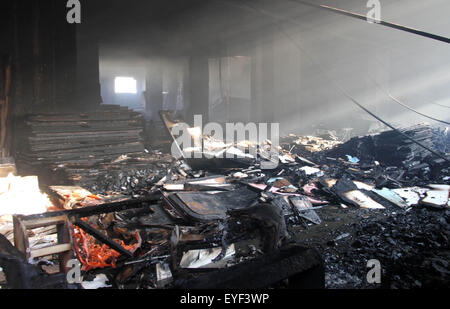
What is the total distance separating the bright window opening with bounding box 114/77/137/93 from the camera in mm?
27672

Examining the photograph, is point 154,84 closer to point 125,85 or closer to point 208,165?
point 208,165

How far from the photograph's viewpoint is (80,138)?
7.32m

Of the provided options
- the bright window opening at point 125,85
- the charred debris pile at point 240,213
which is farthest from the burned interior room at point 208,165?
the bright window opening at point 125,85

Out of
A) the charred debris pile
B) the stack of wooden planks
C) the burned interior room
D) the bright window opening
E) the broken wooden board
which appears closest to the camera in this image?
the charred debris pile

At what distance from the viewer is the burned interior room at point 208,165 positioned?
125 inches

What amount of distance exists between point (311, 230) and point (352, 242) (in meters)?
0.70

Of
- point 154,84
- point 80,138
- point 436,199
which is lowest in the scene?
point 436,199

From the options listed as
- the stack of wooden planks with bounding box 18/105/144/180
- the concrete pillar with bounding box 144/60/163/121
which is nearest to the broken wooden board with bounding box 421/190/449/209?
the stack of wooden planks with bounding box 18/105/144/180

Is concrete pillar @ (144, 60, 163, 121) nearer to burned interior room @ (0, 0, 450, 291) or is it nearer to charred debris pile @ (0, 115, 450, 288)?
burned interior room @ (0, 0, 450, 291)

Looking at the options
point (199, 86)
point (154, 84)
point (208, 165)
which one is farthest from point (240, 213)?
point (154, 84)

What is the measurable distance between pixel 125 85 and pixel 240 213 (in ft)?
→ 90.2

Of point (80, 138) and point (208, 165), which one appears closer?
point (80, 138)

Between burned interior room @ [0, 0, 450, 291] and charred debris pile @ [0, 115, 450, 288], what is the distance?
0.02 m

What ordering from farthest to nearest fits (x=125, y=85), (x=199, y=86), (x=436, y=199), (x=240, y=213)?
(x=125, y=85)
(x=199, y=86)
(x=436, y=199)
(x=240, y=213)
